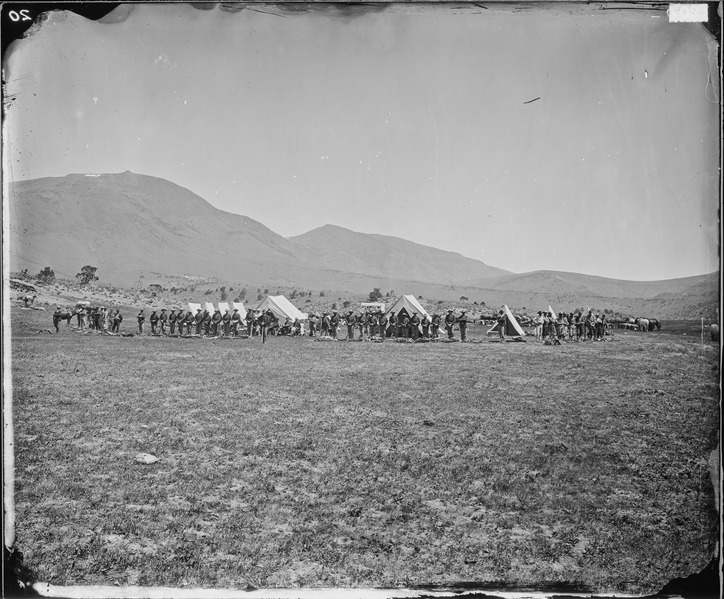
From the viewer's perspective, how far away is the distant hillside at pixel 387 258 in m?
104

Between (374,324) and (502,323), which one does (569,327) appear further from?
(374,324)

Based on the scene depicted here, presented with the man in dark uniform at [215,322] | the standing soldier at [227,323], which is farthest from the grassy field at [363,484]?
the man in dark uniform at [215,322]

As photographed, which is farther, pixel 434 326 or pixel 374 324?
pixel 374 324

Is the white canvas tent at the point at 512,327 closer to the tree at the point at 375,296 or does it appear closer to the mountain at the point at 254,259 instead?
the tree at the point at 375,296

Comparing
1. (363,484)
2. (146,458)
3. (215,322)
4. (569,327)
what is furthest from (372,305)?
(363,484)

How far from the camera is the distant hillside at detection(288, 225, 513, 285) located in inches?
4106


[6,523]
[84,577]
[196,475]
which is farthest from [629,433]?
[6,523]

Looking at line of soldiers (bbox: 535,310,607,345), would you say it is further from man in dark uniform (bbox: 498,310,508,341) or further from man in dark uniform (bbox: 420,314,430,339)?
man in dark uniform (bbox: 420,314,430,339)

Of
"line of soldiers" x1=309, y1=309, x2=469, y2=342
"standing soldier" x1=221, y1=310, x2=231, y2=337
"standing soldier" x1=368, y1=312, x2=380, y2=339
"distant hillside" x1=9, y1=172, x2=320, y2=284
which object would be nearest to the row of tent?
"line of soldiers" x1=309, y1=309, x2=469, y2=342

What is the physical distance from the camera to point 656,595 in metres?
3.49

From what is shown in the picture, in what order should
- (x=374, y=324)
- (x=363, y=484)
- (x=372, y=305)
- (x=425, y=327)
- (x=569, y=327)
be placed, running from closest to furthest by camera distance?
(x=363, y=484)
(x=425, y=327)
(x=569, y=327)
(x=374, y=324)
(x=372, y=305)

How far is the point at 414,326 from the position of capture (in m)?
20.1

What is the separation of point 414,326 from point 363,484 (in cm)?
1563

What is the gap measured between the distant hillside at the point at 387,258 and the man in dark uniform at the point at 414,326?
7280 cm
